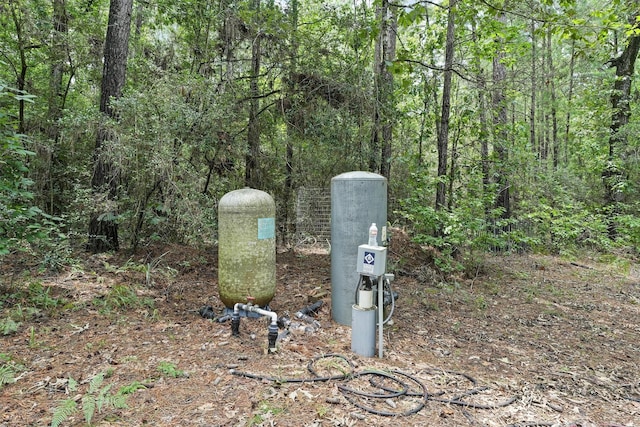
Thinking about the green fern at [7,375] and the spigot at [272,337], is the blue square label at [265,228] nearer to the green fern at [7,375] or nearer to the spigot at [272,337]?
the spigot at [272,337]

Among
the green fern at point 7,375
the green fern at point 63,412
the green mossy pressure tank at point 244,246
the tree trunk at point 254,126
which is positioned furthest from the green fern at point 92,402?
the tree trunk at point 254,126

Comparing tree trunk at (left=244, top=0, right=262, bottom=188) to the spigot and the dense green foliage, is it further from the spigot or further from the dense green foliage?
the spigot

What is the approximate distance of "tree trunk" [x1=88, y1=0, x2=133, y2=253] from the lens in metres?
5.32

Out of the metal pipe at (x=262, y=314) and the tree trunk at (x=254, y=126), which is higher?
the tree trunk at (x=254, y=126)

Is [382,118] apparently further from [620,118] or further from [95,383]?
[620,118]

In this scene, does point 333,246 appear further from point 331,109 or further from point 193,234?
point 331,109

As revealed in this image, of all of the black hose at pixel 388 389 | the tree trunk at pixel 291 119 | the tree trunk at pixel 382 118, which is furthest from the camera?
the tree trunk at pixel 382 118

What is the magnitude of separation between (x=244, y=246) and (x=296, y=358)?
52.8 inches

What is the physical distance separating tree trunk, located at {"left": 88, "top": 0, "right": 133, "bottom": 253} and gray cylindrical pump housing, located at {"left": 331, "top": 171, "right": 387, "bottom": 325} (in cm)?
333

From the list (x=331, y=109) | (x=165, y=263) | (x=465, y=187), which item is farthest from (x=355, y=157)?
(x=165, y=263)

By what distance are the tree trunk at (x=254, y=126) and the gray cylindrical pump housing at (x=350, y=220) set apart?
8.99 ft

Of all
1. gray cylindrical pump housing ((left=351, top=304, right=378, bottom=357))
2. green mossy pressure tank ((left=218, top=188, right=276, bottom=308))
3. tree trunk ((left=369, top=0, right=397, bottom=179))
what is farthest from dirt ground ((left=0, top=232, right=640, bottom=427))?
tree trunk ((left=369, top=0, right=397, bottom=179))

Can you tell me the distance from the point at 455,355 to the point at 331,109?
435cm

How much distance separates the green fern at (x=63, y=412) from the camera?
207 centimetres
